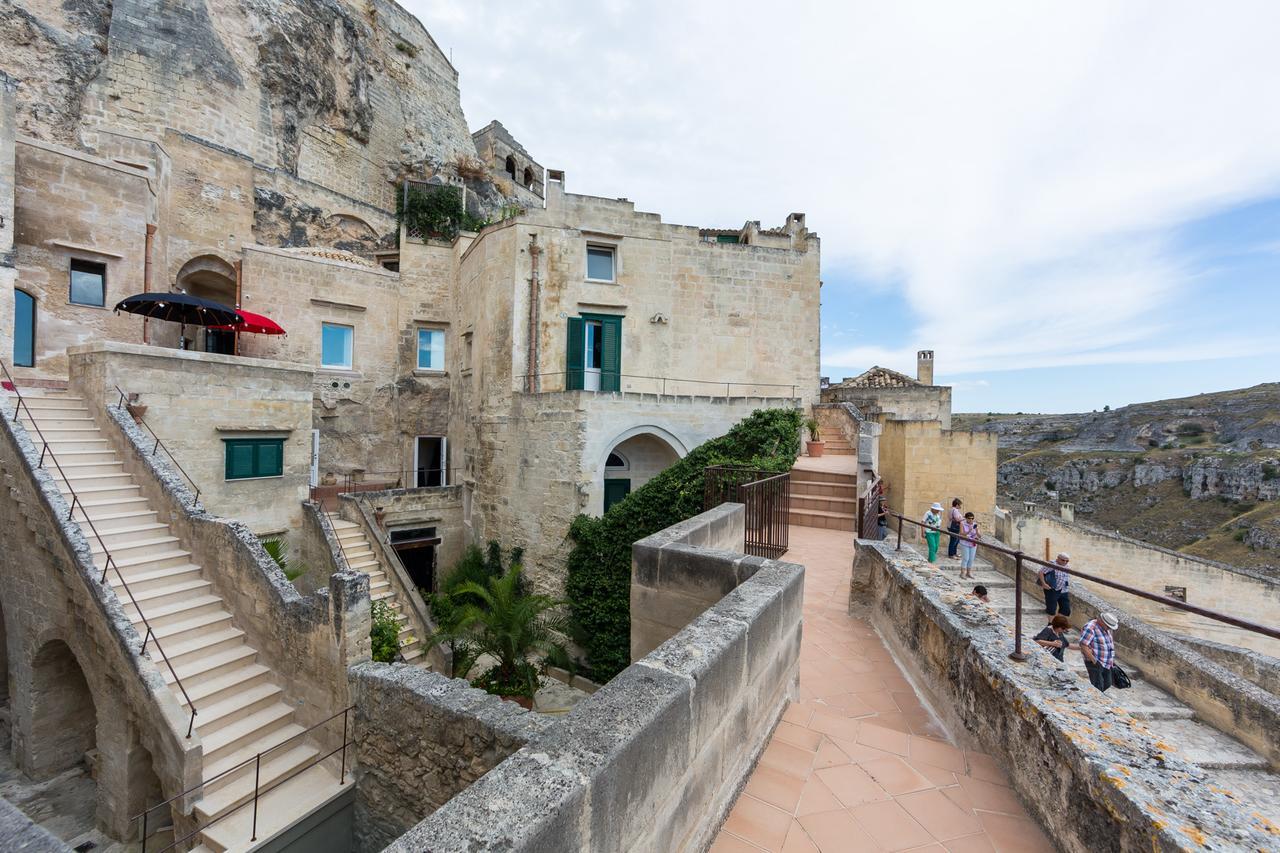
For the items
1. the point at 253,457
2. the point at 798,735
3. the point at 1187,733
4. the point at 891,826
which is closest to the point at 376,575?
the point at 253,457

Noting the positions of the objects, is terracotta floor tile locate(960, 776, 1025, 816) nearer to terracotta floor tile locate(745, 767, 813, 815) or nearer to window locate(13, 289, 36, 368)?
terracotta floor tile locate(745, 767, 813, 815)

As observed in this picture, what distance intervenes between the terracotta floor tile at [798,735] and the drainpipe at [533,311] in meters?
13.1

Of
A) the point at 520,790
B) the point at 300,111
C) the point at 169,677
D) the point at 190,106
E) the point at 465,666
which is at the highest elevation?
the point at 300,111

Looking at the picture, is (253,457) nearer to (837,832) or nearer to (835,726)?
(835,726)

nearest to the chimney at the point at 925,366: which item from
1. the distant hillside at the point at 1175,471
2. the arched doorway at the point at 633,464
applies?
the distant hillside at the point at 1175,471

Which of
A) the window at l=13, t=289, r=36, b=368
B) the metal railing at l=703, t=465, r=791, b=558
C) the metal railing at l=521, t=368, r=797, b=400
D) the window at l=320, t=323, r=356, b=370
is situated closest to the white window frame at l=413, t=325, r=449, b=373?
the window at l=320, t=323, r=356, b=370

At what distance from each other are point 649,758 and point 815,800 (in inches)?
58.5

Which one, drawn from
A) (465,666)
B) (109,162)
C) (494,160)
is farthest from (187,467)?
(494,160)

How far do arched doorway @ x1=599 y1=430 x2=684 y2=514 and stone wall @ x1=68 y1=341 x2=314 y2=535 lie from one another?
8374 millimetres

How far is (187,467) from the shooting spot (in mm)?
11492

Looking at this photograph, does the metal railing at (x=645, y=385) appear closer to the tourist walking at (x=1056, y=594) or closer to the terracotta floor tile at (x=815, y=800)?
the tourist walking at (x=1056, y=594)

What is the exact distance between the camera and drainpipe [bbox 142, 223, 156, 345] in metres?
13.9

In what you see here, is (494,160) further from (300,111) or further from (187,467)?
(187,467)

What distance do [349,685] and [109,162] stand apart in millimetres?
15517
